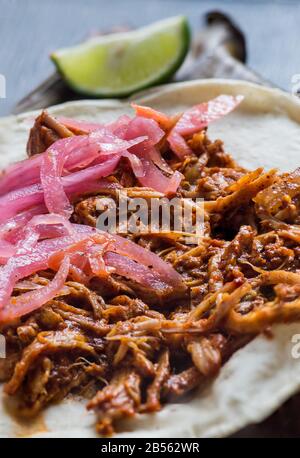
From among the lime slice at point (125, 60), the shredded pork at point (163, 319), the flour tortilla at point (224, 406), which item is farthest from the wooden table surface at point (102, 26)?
the flour tortilla at point (224, 406)

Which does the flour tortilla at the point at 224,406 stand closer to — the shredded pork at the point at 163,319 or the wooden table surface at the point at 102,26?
the shredded pork at the point at 163,319

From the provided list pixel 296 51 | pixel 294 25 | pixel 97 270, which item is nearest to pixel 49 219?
pixel 97 270

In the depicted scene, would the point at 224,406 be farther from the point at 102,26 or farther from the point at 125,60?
the point at 102,26

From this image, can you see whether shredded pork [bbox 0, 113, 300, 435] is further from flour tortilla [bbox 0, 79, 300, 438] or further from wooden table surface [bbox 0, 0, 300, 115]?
wooden table surface [bbox 0, 0, 300, 115]

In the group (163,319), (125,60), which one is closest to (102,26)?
(125,60)

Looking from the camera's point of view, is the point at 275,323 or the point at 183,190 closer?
the point at 275,323

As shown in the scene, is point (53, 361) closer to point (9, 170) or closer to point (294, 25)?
point (9, 170)
